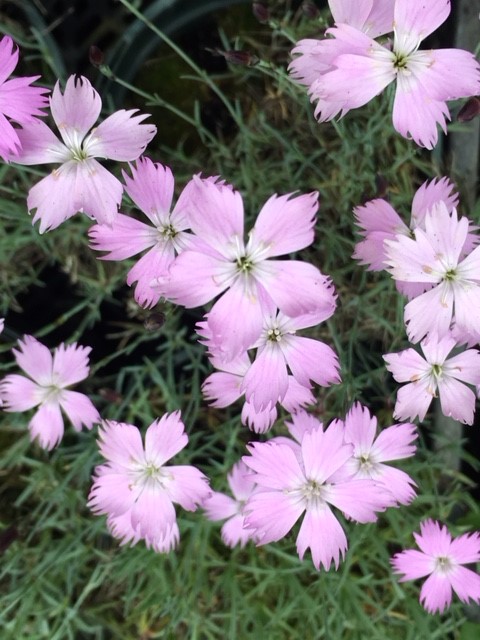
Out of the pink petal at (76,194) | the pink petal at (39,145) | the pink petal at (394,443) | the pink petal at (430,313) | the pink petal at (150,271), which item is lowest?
the pink petal at (394,443)

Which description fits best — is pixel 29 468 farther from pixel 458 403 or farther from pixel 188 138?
pixel 458 403

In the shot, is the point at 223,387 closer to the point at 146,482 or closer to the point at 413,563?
the point at 146,482

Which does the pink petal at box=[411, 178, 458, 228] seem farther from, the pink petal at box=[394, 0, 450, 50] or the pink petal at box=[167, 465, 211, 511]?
the pink petal at box=[167, 465, 211, 511]

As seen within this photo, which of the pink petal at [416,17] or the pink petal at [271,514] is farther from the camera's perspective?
the pink petal at [271,514]

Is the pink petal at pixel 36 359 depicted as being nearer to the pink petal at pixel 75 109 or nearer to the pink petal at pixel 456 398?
the pink petal at pixel 75 109

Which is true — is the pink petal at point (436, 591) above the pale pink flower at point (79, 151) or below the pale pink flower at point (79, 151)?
below

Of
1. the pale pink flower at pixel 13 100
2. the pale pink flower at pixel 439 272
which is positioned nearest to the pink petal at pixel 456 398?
the pale pink flower at pixel 439 272

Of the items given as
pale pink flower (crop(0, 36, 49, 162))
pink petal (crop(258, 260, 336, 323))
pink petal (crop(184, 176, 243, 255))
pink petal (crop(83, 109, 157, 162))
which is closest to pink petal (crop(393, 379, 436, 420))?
pink petal (crop(258, 260, 336, 323))

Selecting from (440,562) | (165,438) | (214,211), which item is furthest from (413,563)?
(214,211)
